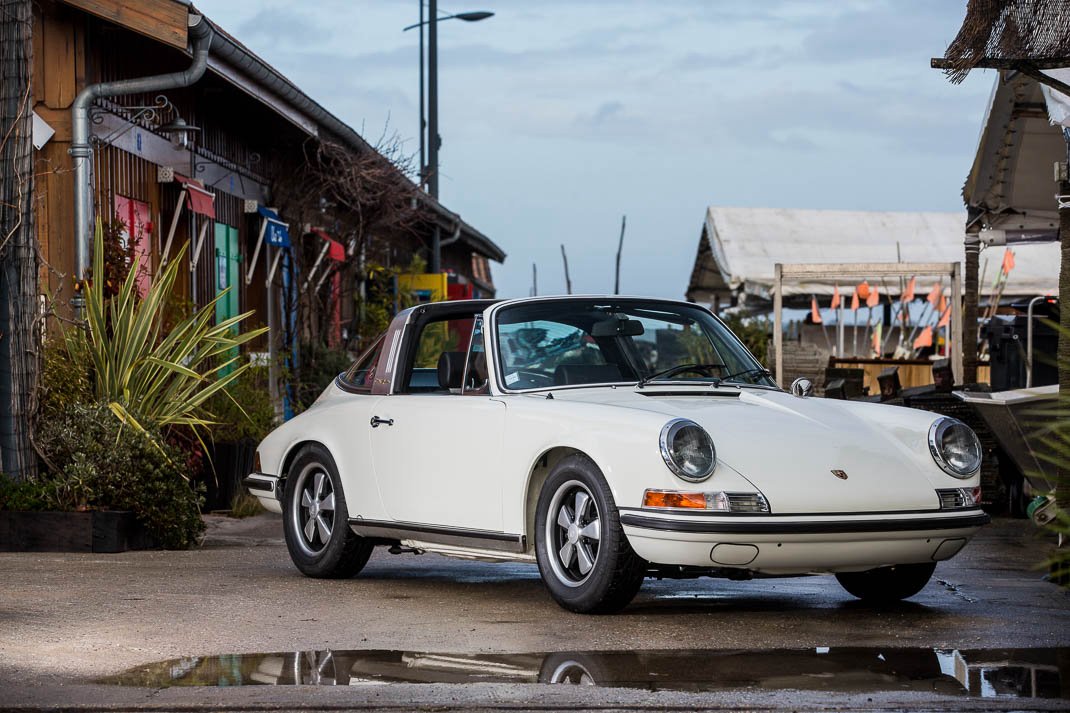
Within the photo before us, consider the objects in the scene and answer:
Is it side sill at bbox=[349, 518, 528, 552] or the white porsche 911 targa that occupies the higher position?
the white porsche 911 targa

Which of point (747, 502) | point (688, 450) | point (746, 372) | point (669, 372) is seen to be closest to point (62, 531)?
point (669, 372)

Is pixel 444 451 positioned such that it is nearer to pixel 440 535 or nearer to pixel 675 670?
pixel 440 535

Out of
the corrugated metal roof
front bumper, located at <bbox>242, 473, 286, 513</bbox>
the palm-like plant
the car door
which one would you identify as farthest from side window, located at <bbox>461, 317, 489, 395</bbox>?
the corrugated metal roof

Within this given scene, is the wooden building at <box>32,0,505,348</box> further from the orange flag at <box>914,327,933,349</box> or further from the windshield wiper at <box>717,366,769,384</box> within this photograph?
the orange flag at <box>914,327,933,349</box>

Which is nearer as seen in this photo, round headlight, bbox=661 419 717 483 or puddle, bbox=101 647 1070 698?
puddle, bbox=101 647 1070 698

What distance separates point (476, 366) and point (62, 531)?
3125 millimetres

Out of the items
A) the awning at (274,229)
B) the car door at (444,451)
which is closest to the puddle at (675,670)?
the car door at (444,451)

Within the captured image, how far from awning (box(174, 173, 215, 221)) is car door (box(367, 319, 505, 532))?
6997 millimetres

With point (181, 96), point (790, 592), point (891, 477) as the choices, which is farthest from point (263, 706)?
point (181, 96)

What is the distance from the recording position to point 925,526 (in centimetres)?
677

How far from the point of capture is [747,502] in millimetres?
6492

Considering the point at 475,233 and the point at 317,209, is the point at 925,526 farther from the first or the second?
the point at 475,233

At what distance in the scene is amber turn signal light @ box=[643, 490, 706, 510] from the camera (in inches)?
254

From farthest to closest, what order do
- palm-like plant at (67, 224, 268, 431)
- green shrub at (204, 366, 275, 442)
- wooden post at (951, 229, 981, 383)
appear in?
1. wooden post at (951, 229, 981, 383)
2. green shrub at (204, 366, 275, 442)
3. palm-like plant at (67, 224, 268, 431)
